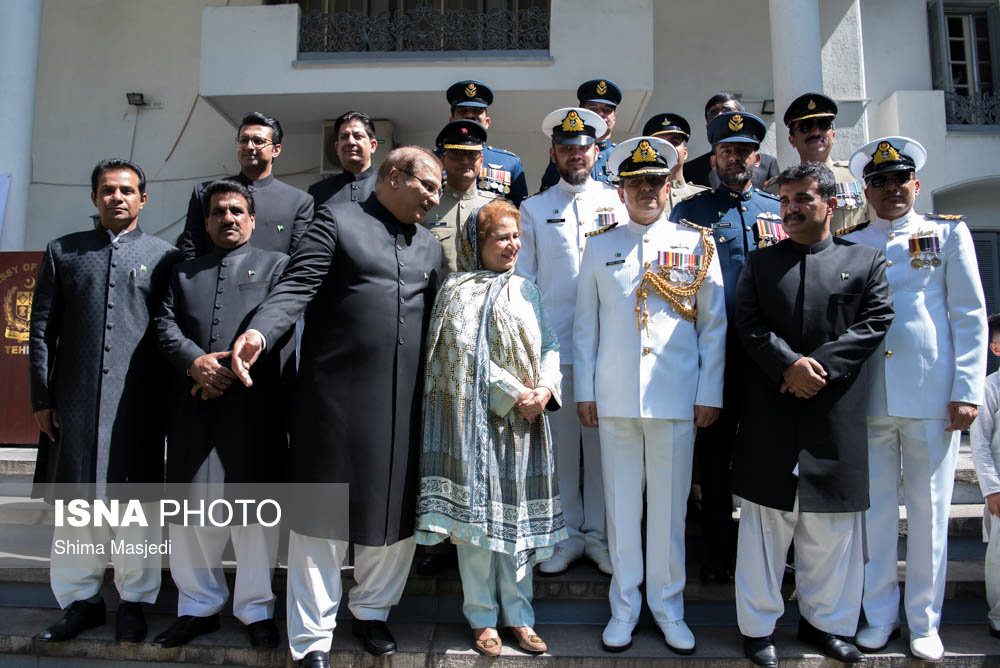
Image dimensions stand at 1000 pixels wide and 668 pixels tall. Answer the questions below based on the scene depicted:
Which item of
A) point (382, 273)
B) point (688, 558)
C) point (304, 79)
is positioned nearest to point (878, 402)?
point (688, 558)

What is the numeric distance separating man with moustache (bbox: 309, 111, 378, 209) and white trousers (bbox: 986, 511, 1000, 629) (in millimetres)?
3603

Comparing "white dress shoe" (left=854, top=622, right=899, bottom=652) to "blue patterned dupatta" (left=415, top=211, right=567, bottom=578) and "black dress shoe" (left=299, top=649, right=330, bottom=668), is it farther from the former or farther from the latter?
"black dress shoe" (left=299, top=649, right=330, bottom=668)

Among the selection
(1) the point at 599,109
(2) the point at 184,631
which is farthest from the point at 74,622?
(1) the point at 599,109

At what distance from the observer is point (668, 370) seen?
3.11m

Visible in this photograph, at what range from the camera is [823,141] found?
396cm

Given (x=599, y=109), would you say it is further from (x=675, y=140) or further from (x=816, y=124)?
(x=816, y=124)

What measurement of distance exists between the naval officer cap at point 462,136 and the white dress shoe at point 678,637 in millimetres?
2537

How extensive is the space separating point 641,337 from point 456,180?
143 centimetres

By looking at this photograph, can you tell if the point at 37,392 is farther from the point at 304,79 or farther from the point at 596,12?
the point at 596,12

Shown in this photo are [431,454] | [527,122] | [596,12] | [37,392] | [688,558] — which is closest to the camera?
[431,454]

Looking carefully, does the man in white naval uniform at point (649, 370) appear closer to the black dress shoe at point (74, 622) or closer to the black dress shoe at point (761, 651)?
the black dress shoe at point (761, 651)

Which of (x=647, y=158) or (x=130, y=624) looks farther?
(x=647, y=158)

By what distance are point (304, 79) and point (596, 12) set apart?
3240 mm

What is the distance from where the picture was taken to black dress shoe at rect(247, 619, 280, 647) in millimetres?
3009
